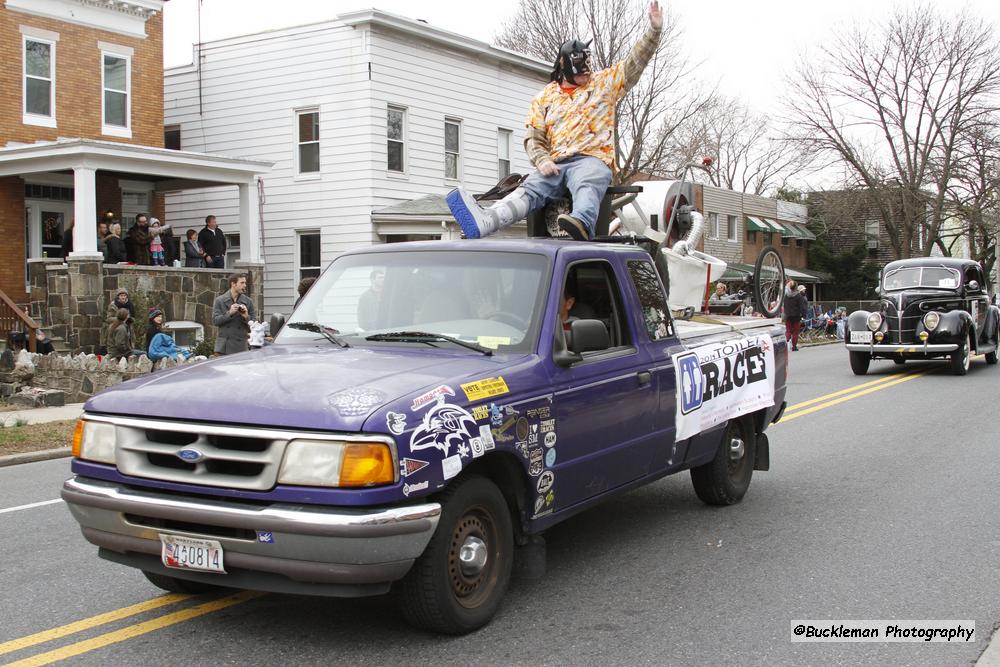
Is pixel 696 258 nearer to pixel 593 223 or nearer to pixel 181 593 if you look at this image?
pixel 593 223

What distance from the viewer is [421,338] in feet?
17.0

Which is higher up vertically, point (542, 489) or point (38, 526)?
point (542, 489)

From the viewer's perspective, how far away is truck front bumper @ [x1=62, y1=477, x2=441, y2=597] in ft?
12.9

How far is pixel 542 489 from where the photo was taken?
4.89 m

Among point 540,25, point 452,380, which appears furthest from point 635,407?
point 540,25

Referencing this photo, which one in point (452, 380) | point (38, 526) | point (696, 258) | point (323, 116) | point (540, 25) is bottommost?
point (38, 526)

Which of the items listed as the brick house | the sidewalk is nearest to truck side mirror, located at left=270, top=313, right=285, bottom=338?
the sidewalk

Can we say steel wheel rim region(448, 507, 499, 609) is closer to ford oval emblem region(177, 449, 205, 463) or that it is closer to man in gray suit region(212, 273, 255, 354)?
ford oval emblem region(177, 449, 205, 463)

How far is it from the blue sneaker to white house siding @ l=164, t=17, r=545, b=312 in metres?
17.9

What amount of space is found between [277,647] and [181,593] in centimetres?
103

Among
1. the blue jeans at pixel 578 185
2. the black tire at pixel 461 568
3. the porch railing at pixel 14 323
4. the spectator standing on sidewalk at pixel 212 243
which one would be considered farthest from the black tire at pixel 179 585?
the spectator standing on sidewalk at pixel 212 243

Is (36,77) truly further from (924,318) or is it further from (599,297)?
(599,297)

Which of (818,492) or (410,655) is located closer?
(410,655)

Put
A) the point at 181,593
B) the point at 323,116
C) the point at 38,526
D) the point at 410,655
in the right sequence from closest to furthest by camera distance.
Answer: the point at 410,655, the point at 181,593, the point at 38,526, the point at 323,116
